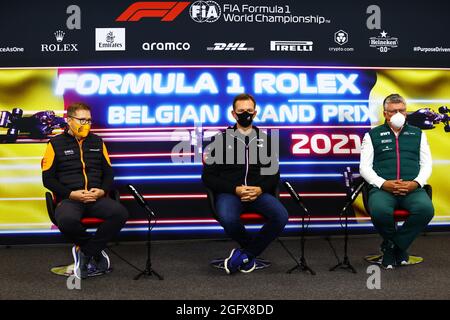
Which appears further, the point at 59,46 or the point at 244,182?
the point at 59,46

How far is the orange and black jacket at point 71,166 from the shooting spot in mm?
3631

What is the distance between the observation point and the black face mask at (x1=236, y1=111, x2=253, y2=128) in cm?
380

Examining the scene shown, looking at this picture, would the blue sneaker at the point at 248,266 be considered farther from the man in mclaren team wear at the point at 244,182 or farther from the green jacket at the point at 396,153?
the green jacket at the point at 396,153

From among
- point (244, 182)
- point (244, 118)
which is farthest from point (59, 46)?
point (244, 182)

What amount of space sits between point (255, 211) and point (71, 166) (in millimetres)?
1576

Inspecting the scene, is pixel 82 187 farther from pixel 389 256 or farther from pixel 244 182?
pixel 389 256

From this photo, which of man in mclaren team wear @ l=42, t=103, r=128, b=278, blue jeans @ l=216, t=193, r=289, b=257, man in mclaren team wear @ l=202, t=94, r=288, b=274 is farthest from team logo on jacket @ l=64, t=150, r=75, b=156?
blue jeans @ l=216, t=193, r=289, b=257

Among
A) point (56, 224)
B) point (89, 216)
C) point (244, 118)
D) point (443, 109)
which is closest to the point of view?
point (56, 224)

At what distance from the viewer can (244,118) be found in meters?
3.82

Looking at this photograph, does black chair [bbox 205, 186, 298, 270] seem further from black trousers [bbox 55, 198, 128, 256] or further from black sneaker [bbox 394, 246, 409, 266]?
black sneaker [bbox 394, 246, 409, 266]

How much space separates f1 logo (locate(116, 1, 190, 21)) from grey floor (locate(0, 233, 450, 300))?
8.04ft

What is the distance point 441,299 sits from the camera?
304cm

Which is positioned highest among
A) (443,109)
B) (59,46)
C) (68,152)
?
(59,46)

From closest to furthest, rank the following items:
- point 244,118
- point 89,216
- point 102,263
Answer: point 89,216
point 102,263
point 244,118
